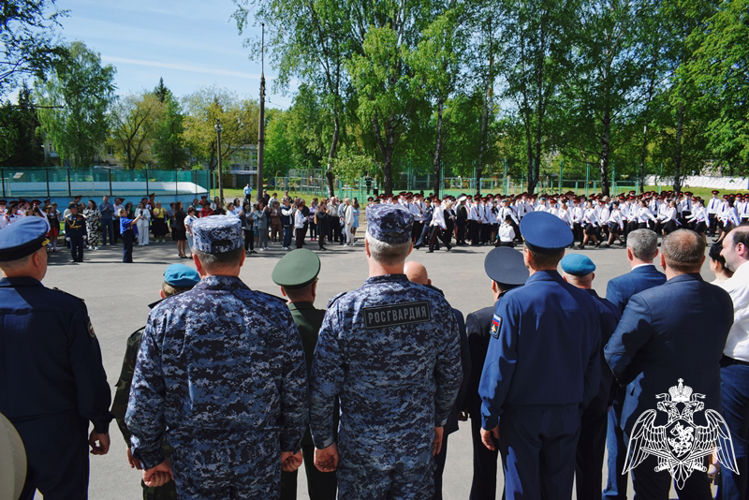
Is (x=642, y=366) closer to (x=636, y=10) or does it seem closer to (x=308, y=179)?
(x=636, y=10)

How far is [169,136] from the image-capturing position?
2557 inches

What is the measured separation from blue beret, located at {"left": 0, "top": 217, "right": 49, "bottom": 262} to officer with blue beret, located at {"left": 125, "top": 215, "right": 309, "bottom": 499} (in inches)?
44.3

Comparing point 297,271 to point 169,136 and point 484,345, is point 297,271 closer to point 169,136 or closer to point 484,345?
point 484,345

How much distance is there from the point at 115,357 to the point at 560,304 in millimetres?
6135

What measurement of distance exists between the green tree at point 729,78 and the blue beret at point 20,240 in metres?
21.9

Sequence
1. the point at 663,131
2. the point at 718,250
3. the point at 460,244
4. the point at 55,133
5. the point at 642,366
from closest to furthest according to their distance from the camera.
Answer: the point at 642,366
the point at 718,250
the point at 460,244
the point at 663,131
the point at 55,133

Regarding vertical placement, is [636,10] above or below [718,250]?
above

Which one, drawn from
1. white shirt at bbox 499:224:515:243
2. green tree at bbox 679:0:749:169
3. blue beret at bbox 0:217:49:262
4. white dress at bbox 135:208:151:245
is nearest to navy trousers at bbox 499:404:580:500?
blue beret at bbox 0:217:49:262

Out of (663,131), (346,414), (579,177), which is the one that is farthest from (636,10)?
(346,414)

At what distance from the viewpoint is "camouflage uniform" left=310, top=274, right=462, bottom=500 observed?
2340mm

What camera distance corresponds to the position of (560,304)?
274 centimetres

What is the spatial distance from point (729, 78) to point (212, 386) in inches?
905

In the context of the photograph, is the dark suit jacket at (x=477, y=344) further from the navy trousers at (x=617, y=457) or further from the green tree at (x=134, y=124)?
the green tree at (x=134, y=124)

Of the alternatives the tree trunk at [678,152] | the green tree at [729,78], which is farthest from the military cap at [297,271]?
the tree trunk at [678,152]
